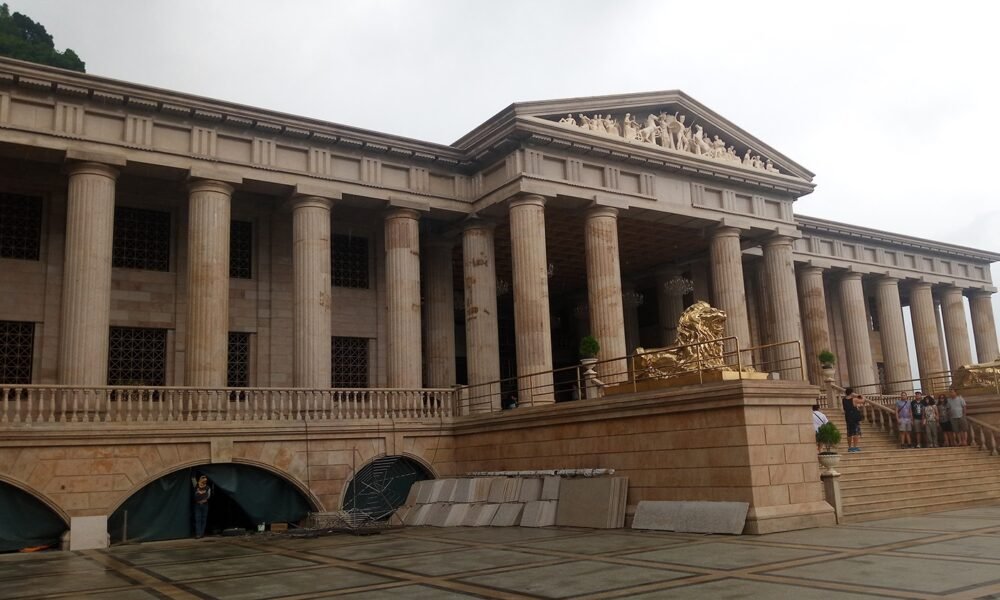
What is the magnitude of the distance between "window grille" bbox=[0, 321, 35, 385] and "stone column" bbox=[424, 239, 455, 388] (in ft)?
38.9

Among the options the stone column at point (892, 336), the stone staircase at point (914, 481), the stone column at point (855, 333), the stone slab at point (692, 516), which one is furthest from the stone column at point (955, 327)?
the stone slab at point (692, 516)

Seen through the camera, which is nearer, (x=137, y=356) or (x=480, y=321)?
(x=137, y=356)

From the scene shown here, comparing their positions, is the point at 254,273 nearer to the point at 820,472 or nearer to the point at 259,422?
the point at 259,422

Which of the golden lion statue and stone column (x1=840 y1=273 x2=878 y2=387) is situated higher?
stone column (x1=840 y1=273 x2=878 y2=387)

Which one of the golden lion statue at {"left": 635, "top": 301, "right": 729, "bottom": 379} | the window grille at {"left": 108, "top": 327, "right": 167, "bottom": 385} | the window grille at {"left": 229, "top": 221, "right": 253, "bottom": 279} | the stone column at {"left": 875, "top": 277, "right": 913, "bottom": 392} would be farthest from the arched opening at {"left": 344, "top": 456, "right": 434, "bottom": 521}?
the stone column at {"left": 875, "top": 277, "right": 913, "bottom": 392}

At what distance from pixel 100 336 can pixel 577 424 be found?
12.1 m

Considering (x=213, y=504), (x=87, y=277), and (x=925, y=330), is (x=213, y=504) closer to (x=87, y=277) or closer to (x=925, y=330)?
(x=87, y=277)

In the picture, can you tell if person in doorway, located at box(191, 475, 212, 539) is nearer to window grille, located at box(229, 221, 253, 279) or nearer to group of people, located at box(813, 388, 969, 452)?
window grille, located at box(229, 221, 253, 279)

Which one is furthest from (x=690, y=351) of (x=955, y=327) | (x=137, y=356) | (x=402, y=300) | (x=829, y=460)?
→ (x=955, y=327)

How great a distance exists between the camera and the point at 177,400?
21375 mm

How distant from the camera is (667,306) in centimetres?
3791

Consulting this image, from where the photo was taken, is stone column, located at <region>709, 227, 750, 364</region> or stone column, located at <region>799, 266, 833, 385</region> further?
stone column, located at <region>799, 266, 833, 385</region>

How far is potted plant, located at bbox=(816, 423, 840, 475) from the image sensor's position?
1661 cm

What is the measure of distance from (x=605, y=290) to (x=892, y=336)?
20.0 m
